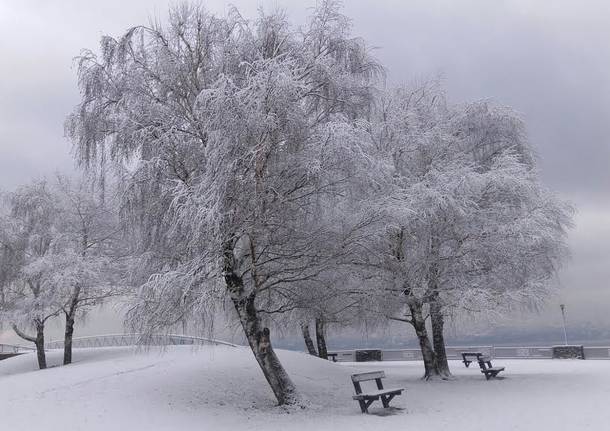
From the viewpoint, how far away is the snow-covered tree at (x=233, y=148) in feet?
39.4

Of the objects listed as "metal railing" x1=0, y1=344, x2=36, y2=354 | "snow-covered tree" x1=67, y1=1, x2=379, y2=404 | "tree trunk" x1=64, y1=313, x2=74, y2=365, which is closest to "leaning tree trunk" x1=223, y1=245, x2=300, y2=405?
"snow-covered tree" x1=67, y1=1, x2=379, y2=404

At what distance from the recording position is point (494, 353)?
2906 cm

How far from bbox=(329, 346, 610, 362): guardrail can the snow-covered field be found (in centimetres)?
641

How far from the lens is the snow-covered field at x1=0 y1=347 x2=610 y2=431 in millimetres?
11742

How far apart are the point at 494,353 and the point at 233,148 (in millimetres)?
21582

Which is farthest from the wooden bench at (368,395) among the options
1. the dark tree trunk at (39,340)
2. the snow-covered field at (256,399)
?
the dark tree trunk at (39,340)

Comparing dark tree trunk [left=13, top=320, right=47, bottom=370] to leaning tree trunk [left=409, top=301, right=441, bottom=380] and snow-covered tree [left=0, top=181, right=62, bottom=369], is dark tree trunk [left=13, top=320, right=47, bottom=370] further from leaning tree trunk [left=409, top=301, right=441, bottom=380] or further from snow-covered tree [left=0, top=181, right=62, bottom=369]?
leaning tree trunk [left=409, top=301, right=441, bottom=380]

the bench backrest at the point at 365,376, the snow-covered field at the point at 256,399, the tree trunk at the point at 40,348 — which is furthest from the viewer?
the tree trunk at the point at 40,348

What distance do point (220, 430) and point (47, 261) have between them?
1404cm

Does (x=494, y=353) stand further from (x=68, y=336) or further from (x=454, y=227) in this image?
(x=68, y=336)

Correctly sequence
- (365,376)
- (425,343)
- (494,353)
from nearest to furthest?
1. (365,376)
2. (425,343)
3. (494,353)

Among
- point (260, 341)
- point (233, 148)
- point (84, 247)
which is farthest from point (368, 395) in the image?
point (84, 247)

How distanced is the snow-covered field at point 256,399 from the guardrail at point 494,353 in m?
6.41

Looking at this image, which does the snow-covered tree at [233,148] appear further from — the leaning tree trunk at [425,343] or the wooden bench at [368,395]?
the leaning tree trunk at [425,343]
